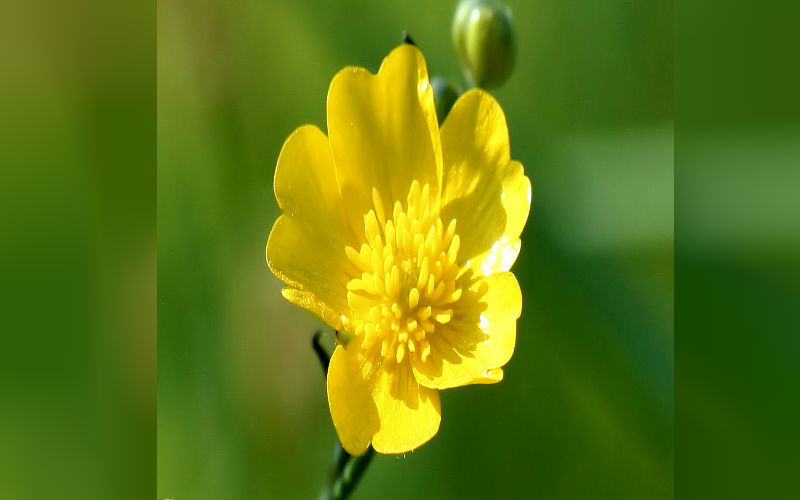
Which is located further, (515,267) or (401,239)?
(515,267)

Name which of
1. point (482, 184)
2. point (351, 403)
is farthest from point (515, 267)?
point (351, 403)

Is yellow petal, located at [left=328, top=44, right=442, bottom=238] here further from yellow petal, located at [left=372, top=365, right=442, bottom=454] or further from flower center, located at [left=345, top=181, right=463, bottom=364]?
yellow petal, located at [left=372, top=365, right=442, bottom=454]

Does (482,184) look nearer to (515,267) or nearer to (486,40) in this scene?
(486,40)

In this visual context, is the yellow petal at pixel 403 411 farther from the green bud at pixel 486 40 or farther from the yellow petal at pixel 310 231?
the green bud at pixel 486 40

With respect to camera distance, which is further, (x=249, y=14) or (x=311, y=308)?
(x=249, y=14)

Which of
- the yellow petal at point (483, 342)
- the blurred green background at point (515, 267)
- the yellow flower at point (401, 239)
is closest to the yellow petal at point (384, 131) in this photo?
the yellow flower at point (401, 239)
